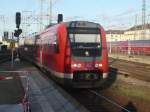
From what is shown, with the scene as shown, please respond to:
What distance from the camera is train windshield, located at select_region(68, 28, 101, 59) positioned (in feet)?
62.0

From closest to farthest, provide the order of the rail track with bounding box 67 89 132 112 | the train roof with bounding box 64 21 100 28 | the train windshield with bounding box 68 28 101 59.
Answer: the rail track with bounding box 67 89 132 112, the train windshield with bounding box 68 28 101 59, the train roof with bounding box 64 21 100 28

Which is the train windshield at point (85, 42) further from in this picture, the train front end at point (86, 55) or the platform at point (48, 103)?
the platform at point (48, 103)

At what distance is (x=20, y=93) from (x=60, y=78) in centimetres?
251

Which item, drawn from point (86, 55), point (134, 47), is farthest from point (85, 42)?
point (134, 47)

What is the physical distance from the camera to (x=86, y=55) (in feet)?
62.1

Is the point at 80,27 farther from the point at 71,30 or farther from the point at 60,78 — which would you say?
the point at 60,78

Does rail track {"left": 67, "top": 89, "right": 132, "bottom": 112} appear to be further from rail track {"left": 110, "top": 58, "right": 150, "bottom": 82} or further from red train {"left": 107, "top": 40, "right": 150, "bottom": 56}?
red train {"left": 107, "top": 40, "right": 150, "bottom": 56}

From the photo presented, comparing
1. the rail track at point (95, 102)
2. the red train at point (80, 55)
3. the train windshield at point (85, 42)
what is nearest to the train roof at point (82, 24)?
the red train at point (80, 55)

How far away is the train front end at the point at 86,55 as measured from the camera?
18.6m

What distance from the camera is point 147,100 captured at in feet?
55.3

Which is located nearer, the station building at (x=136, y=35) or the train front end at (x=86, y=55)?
the train front end at (x=86, y=55)

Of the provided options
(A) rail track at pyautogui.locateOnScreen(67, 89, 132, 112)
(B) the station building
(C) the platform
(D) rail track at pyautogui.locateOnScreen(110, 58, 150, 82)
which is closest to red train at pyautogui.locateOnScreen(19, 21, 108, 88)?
(A) rail track at pyautogui.locateOnScreen(67, 89, 132, 112)

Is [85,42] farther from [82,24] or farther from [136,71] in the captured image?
[136,71]

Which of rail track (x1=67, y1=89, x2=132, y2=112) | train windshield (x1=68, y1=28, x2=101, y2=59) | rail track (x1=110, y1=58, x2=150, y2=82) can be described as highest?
train windshield (x1=68, y1=28, x2=101, y2=59)
